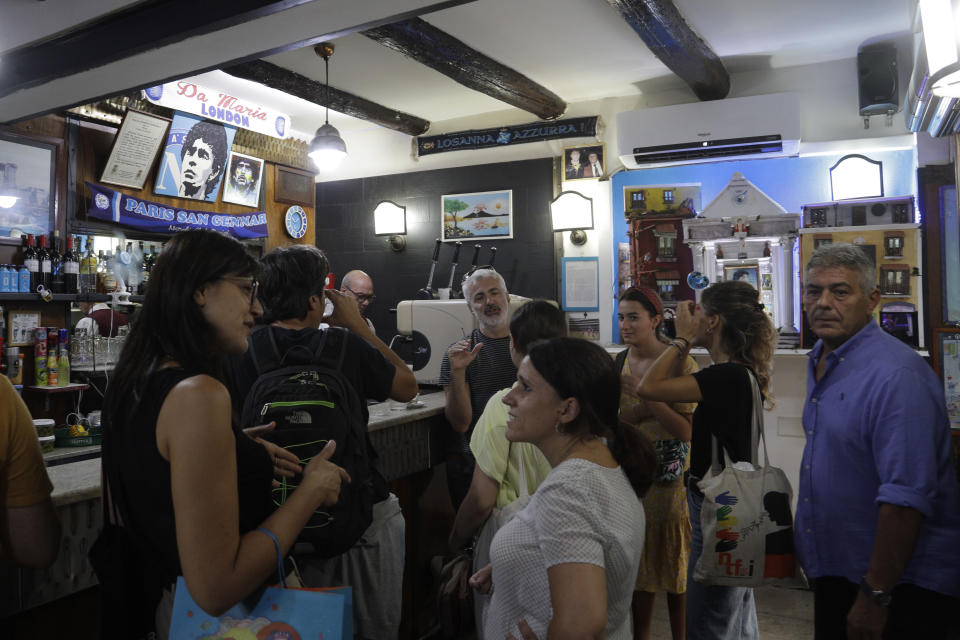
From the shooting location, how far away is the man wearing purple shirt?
1.58 m

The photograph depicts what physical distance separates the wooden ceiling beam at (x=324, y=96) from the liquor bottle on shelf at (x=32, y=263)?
1.78m

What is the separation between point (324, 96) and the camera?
578 cm

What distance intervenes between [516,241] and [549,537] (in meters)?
5.20

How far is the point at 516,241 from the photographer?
6.34 meters

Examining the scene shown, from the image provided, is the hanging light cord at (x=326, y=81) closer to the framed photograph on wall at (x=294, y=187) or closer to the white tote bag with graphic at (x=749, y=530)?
the framed photograph on wall at (x=294, y=187)

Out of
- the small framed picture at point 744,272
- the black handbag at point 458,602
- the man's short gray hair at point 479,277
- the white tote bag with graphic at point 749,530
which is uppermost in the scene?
the small framed picture at point 744,272

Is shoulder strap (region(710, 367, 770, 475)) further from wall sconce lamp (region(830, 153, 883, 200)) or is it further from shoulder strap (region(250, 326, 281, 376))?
wall sconce lamp (region(830, 153, 883, 200))

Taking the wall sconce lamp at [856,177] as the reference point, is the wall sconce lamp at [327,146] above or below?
above

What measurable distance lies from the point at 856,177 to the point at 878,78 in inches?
27.5

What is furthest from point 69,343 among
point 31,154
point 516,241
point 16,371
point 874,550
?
point 874,550

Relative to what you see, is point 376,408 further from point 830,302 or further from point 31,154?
point 31,154

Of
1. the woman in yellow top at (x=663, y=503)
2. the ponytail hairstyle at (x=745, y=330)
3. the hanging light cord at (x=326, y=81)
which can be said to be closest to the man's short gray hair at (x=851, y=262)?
the ponytail hairstyle at (x=745, y=330)

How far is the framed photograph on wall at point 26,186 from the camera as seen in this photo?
4477mm

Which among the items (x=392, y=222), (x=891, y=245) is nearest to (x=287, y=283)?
(x=891, y=245)
